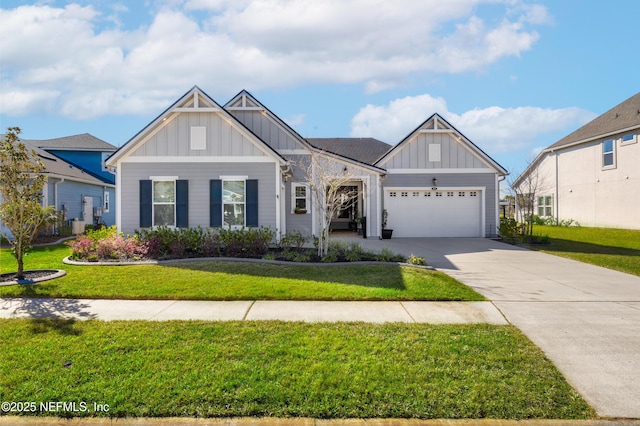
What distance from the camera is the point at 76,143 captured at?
23844mm

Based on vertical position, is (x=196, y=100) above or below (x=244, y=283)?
above

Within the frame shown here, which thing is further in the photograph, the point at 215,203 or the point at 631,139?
the point at 631,139

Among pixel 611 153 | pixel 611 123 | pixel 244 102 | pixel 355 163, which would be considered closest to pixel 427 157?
pixel 355 163

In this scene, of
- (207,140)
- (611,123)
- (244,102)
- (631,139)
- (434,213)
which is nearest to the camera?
(207,140)

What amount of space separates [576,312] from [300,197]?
11219mm

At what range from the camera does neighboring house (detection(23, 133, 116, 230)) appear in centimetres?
1817

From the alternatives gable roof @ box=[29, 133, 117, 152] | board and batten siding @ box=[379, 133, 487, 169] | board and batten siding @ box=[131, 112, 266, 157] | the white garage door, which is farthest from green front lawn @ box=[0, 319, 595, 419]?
gable roof @ box=[29, 133, 117, 152]

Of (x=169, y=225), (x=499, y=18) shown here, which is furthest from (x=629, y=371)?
(x=169, y=225)

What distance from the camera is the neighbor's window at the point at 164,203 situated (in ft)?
40.1

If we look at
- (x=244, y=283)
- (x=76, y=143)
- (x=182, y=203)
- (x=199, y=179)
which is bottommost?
(x=244, y=283)

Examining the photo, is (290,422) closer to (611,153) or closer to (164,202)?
(164,202)

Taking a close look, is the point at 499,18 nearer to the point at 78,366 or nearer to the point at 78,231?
the point at 78,366

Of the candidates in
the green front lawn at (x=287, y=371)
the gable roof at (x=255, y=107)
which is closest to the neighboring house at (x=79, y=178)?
the gable roof at (x=255, y=107)

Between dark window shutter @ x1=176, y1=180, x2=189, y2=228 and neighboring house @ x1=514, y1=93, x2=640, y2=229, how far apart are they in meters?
16.9
